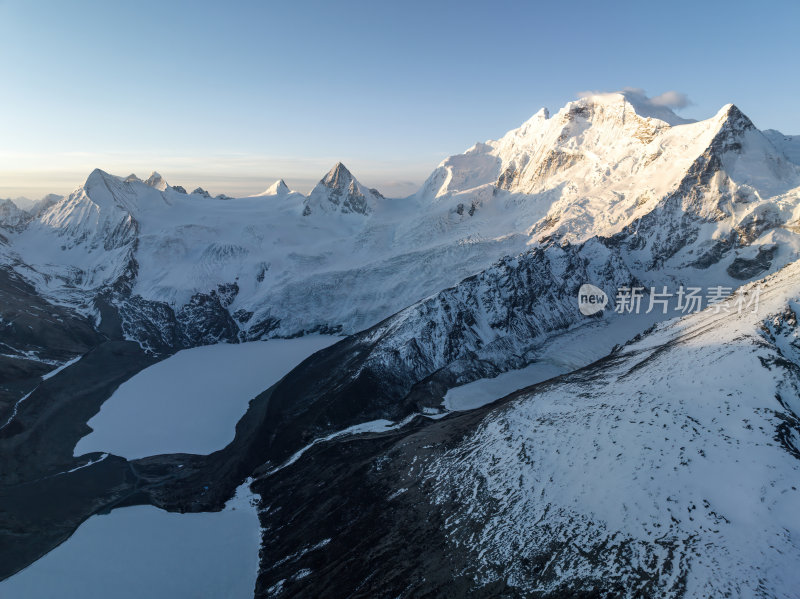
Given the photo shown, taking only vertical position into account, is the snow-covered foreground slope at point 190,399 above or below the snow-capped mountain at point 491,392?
below

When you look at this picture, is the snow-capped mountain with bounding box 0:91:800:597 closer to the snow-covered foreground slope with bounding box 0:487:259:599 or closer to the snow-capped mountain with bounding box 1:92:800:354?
the snow-capped mountain with bounding box 1:92:800:354

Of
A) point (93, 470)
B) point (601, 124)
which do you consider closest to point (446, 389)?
point (93, 470)

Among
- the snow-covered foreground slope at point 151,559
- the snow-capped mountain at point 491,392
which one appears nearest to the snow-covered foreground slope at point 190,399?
the snow-capped mountain at point 491,392

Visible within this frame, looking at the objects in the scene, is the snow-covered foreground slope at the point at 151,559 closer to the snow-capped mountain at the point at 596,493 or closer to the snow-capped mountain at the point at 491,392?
the snow-capped mountain at the point at 491,392

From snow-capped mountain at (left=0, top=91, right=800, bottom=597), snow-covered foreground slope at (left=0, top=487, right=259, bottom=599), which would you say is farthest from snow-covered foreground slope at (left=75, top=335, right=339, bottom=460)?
snow-covered foreground slope at (left=0, top=487, right=259, bottom=599)

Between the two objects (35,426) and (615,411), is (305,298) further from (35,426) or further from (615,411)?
(615,411)

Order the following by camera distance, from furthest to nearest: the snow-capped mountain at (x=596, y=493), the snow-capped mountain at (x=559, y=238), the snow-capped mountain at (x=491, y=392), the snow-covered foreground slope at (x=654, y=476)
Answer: the snow-capped mountain at (x=559, y=238)
the snow-capped mountain at (x=491, y=392)
the snow-capped mountain at (x=596, y=493)
the snow-covered foreground slope at (x=654, y=476)
